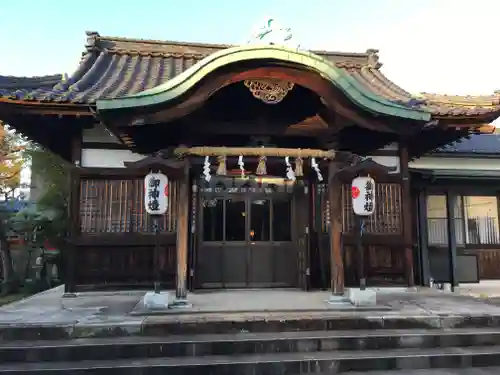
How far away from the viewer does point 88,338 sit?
6.00 metres

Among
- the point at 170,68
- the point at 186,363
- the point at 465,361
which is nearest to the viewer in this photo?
the point at 186,363

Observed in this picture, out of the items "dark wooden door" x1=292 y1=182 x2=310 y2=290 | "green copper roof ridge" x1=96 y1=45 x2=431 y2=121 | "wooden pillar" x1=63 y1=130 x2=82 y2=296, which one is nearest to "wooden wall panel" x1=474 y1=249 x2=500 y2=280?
"dark wooden door" x1=292 y1=182 x2=310 y2=290

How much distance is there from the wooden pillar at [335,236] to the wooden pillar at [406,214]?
8.64 ft

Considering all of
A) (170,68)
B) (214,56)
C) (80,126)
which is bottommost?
(80,126)

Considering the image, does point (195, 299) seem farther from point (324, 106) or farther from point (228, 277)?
point (324, 106)

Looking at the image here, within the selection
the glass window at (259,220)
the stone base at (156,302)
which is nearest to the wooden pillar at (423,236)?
the glass window at (259,220)

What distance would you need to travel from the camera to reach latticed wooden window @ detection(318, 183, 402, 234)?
9.59 meters

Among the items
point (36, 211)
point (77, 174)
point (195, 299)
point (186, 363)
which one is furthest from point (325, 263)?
point (36, 211)

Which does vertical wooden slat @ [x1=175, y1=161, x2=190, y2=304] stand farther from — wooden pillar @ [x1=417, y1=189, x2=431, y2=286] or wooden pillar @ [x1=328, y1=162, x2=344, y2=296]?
wooden pillar @ [x1=417, y1=189, x2=431, y2=286]

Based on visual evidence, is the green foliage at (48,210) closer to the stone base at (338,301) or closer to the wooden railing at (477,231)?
the stone base at (338,301)

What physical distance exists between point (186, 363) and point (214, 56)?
4769 mm

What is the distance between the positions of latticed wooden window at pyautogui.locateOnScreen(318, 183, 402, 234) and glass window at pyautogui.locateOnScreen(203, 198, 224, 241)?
2452 mm

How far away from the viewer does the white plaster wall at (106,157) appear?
8930 mm

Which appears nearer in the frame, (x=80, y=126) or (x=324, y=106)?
(x=324, y=106)
